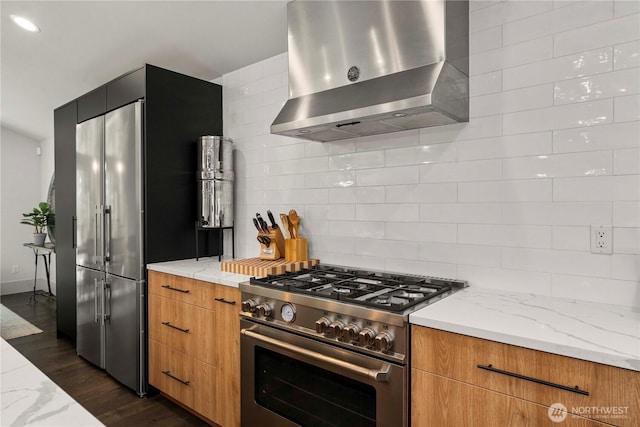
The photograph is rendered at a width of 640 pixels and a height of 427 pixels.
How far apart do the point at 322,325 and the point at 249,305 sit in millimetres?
485

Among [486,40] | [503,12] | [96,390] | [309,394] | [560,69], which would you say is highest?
[503,12]

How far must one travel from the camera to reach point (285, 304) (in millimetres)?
1859

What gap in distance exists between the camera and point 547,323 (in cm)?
134

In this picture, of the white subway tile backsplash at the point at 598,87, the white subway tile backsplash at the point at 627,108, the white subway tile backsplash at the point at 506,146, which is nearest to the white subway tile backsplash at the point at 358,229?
the white subway tile backsplash at the point at 506,146

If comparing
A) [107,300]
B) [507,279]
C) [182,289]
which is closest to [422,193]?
[507,279]

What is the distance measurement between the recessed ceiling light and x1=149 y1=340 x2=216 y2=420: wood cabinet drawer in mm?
2491

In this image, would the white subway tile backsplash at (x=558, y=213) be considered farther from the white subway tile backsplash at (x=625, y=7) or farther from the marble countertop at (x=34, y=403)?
the marble countertop at (x=34, y=403)

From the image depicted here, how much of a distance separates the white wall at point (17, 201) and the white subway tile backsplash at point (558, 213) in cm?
666

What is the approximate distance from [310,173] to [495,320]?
1608 mm

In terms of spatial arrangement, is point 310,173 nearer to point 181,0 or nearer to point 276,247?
point 276,247

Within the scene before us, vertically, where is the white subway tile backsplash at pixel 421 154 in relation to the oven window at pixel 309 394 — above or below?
above

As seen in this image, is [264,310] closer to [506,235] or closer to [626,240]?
[506,235]

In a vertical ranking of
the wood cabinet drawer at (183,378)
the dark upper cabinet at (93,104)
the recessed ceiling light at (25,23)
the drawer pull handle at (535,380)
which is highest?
the recessed ceiling light at (25,23)

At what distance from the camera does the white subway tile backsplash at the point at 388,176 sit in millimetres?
2193
